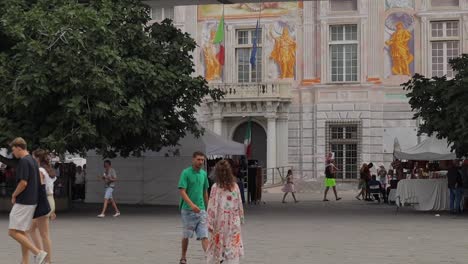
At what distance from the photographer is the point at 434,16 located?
43875 millimetres

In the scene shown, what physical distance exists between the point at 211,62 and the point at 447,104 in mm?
22685

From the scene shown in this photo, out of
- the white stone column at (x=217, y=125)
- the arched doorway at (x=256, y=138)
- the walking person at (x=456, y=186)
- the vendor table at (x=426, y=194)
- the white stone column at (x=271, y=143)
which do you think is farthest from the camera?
the arched doorway at (x=256, y=138)

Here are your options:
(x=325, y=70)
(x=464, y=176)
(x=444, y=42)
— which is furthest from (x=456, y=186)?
(x=325, y=70)

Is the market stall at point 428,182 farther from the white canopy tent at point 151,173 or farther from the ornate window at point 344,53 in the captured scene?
the ornate window at point 344,53

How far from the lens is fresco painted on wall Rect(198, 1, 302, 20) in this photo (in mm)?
45906

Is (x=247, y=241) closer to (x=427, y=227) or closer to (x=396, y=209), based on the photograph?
(x=427, y=227)

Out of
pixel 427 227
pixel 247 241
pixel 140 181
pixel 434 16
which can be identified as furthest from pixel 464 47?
pixel 247 241

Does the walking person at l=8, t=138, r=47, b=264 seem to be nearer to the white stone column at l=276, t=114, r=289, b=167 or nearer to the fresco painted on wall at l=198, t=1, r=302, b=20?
the white stone column at l=276, t=114, r=289, b=167

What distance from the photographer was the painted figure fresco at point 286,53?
45562 millimetres

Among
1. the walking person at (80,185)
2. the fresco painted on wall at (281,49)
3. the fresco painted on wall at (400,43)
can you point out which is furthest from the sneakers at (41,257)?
the fresco painted on wall at (400,43)

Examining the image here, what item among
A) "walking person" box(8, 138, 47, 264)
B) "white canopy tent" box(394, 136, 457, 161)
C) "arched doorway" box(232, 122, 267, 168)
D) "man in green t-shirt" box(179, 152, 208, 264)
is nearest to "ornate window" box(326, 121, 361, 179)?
"arched doorway" box(232, 122, 267, 168)

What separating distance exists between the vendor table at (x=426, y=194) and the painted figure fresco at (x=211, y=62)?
69.6 feet

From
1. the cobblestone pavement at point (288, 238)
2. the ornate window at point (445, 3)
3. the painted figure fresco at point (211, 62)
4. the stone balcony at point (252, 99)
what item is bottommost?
the cobblestone pavement at point (288, 238)

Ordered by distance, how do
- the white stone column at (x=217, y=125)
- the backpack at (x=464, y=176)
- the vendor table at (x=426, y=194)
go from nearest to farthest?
the backpack at (x=464, y=176) → the vendor table at (x=426, y=194) → the white stone column at (x=217, y=125)
